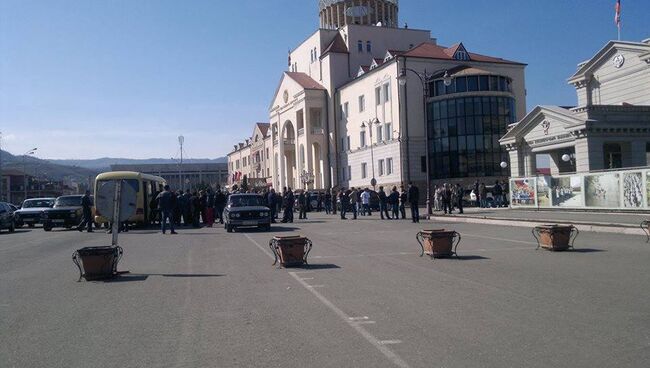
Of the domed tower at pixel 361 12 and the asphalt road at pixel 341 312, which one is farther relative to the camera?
the domed tower at pixel 361 12

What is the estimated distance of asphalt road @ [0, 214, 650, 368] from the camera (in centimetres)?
620

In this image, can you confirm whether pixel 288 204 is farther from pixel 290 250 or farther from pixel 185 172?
pixel 185 172

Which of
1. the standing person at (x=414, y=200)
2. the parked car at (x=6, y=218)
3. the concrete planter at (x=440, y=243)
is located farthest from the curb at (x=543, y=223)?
the parked car at (x=6, y=218)

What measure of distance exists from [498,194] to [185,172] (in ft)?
252

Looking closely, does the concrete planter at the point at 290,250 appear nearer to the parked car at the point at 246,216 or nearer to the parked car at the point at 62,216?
the parked car at the point at 246,216

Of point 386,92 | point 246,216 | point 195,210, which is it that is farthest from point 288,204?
point 386,92

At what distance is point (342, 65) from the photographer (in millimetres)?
71250

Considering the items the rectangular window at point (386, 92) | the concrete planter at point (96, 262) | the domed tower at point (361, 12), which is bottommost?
the concrete planter at point (96, 262)

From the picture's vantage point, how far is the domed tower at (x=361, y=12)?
254 ft

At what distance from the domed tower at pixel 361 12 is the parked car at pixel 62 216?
171 ft

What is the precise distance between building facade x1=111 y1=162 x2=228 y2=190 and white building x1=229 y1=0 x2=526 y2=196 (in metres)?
17.5

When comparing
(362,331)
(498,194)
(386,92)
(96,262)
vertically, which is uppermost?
(386,92)

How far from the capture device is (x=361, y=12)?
3051 inches

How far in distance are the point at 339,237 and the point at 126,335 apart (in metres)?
14.7
